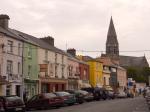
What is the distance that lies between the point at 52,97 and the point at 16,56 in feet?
42.6

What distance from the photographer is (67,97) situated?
4394 cm

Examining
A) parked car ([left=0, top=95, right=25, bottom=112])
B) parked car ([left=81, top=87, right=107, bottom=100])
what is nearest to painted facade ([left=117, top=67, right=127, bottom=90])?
parked car ([left=81, top=87, right=107, bottom=100])

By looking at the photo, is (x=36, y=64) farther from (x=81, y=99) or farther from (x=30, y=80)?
(x=81, y=99)

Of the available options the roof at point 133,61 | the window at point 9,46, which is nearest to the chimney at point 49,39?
the window at point 9,46

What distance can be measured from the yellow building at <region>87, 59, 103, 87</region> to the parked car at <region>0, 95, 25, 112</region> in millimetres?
52583

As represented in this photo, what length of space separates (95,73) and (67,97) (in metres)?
44.8

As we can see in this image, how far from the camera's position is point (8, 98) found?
33.8 m

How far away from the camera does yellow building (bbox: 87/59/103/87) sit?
87438 mm

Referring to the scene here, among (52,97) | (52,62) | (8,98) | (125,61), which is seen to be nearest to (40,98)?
(52,97)

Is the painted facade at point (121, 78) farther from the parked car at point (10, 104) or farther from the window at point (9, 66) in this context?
the parked car at point (10, 104)

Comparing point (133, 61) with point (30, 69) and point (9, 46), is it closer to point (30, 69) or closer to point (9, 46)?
point (30, 69)

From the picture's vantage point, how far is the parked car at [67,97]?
1682 inches

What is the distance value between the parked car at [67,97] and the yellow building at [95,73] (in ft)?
132

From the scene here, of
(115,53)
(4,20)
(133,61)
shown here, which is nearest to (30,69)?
(4,20)
